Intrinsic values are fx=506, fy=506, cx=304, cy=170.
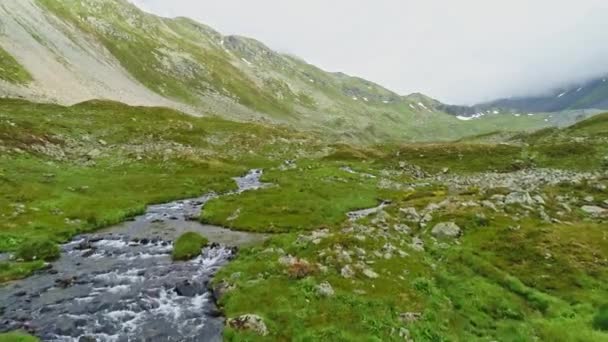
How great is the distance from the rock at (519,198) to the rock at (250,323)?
109ft

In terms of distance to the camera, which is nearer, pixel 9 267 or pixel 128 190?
pixel 9 267

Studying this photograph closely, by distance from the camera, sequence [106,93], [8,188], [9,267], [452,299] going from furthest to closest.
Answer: [106,93]
[8,188]
[9,267]
[452,299]

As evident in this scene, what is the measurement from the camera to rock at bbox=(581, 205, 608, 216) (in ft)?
160

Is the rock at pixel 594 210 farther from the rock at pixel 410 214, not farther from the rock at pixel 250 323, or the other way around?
the rock at pixel 250 323

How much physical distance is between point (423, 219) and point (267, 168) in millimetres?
49709

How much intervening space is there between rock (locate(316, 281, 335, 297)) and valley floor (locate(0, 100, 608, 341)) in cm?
12

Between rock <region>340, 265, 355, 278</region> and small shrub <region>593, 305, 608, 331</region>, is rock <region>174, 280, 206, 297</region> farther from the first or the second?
small shrub <region>593, 305, 608, 331</region>

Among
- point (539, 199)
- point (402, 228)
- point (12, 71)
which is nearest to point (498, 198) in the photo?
point (539, 199)

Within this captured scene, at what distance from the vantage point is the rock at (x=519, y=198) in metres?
49.4

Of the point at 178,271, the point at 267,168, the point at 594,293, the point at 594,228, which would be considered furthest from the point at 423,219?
the point at 267,168

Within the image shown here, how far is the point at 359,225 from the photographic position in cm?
4203

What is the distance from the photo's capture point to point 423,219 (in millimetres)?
46125

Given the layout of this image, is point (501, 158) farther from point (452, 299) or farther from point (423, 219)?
point (452, 299)

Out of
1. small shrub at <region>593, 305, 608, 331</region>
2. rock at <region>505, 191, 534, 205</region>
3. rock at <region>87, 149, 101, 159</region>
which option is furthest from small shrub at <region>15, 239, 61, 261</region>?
rock at <region>87, 149, 101, 159</region>
